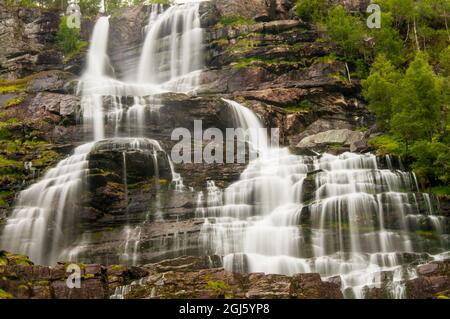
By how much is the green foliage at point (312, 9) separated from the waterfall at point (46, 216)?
3375 cm

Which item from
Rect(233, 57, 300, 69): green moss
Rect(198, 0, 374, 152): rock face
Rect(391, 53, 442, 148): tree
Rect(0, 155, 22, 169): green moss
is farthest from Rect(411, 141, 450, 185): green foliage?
Rect(0, 155, 22, 169): green moss

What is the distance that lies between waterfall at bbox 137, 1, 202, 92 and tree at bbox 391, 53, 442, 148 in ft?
71.7

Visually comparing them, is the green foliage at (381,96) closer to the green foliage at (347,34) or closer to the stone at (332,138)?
the stone at (332,138)

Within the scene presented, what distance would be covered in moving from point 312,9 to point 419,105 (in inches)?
1113

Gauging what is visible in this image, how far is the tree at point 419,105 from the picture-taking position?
30266 millimetres

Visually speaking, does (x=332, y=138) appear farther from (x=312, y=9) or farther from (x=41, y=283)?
(x=41, y=283)

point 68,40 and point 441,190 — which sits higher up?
point 68,40

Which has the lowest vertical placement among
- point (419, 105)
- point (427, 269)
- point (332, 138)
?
point (427, 269)

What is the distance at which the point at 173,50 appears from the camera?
172 ft

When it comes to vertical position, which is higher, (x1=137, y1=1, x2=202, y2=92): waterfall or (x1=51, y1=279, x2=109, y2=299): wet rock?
(x1=137, y1=1, x2=202, y2=92): waterfall

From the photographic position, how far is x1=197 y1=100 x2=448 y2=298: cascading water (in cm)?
2295

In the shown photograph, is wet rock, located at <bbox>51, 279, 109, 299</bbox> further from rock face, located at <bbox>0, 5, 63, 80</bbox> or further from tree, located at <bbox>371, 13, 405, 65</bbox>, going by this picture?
rock face, located at <bbox>0, 5, 63, 80</bbox>

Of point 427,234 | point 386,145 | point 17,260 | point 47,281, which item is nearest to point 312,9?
point 386,145
